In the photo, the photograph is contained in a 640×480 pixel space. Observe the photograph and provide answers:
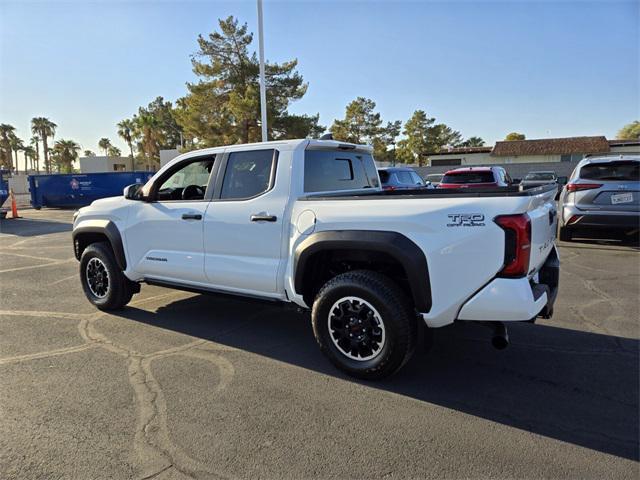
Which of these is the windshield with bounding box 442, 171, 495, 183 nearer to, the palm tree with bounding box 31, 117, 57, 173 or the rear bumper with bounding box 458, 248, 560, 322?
the rear bumper with bounding box 458, 248, 560, 322

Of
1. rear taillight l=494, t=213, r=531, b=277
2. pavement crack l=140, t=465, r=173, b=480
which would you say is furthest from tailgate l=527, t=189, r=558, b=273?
pavement crack l=140, t=465, r=173, b=480

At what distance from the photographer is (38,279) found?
7.21 meters

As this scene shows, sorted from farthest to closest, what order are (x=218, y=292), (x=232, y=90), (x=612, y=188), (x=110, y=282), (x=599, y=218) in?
1. (x=232, y=90)
2. (x=599, y=218)
3. (x=612, y=188)
4. (x=110, y=282)
5. (x=218, y=292)

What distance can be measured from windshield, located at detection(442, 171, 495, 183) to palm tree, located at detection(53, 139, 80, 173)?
282ft

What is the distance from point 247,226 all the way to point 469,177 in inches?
359

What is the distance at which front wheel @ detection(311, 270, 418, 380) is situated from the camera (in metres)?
3.28

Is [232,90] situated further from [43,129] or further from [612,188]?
[43,129]

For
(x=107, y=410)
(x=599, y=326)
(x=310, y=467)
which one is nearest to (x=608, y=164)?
(x=599, y=326)

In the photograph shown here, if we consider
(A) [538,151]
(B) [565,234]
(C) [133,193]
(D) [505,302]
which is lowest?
(B) [565,234]

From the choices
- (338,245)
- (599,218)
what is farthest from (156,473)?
(599,218)

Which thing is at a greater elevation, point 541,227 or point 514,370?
point 541,227

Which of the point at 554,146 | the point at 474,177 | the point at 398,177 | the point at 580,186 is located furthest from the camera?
the point at 554,146

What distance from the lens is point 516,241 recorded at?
289 cm

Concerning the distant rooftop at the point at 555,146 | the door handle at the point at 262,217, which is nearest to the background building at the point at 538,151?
the distant rooftop at the point at 555,146
